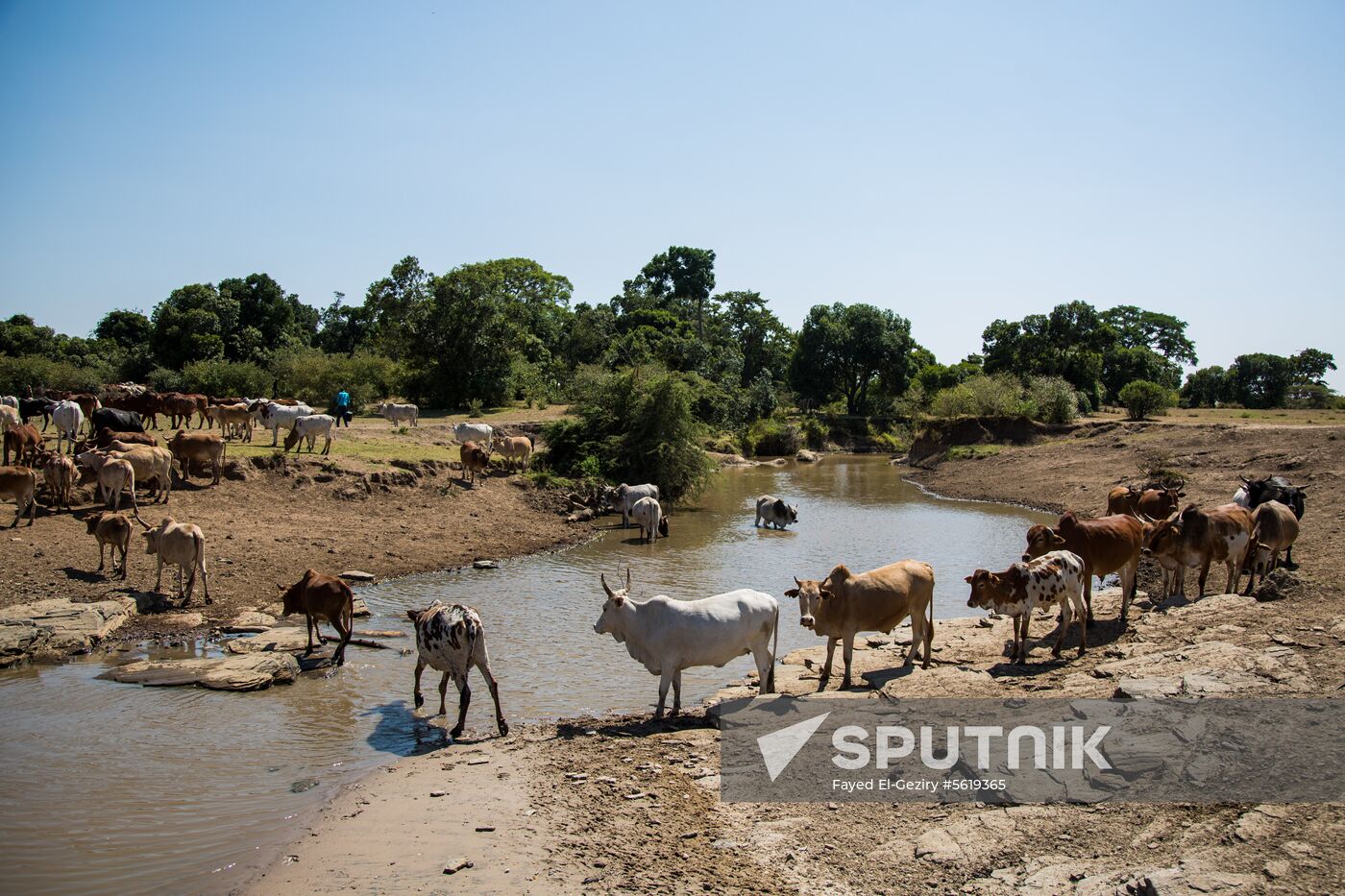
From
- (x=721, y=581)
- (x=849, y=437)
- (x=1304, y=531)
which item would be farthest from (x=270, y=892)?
(x=849, y=437)

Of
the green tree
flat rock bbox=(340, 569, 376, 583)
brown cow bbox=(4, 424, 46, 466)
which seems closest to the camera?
flat rock bbox=(340, 569, 376, 583)

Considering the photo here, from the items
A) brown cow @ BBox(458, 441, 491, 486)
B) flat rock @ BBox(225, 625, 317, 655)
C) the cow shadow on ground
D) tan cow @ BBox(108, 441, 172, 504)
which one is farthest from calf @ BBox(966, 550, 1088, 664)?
brown cow @ BBox(458, 441, 491, 486)

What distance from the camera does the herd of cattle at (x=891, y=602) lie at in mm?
9828

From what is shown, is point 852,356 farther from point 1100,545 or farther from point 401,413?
point 1100,545

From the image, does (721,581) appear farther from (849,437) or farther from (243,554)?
(849,437)

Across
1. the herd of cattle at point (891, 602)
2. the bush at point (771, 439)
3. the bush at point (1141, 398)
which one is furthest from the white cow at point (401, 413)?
the bush at point (1141, 398)

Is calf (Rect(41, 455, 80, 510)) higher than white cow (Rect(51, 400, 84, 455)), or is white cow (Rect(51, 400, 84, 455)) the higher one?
white cow (Rect(51, 400, 84, 455))

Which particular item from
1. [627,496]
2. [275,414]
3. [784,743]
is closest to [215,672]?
[784,743]

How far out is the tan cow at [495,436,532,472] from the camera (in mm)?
28766

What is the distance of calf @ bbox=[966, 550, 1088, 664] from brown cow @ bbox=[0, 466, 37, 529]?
16460 mm

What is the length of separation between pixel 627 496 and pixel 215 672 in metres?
15.7

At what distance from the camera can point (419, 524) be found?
21562 millimetres

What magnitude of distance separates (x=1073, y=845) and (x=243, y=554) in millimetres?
15229

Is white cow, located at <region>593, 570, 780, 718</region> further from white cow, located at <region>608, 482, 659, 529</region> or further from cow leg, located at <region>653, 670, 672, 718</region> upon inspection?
white cow, located at <region>608, 482, 659, 529</region>
